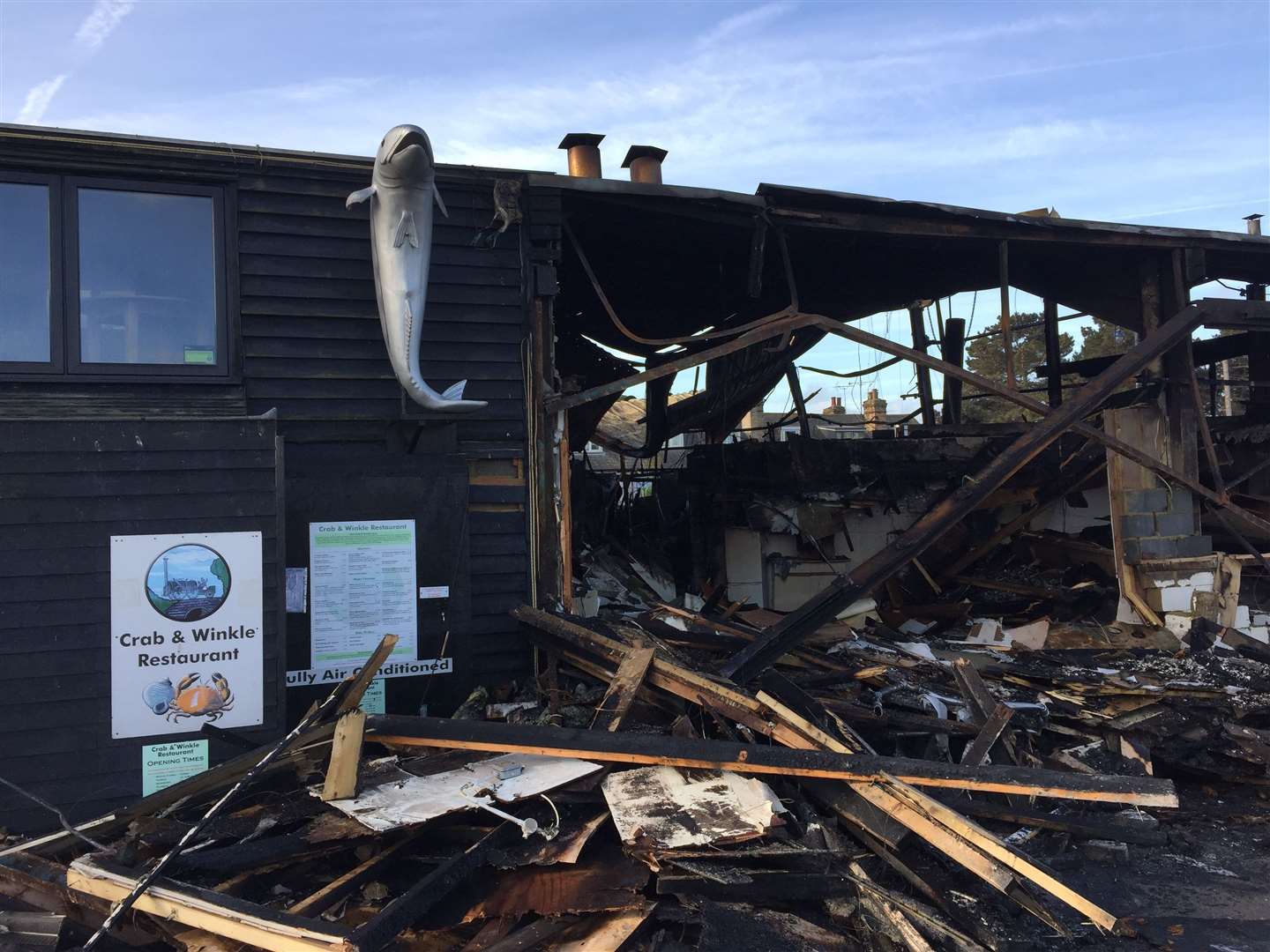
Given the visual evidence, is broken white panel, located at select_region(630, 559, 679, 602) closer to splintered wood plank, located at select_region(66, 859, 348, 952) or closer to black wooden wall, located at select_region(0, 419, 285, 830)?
black wooden wall, located at select_region(0, 419, 285, 830)

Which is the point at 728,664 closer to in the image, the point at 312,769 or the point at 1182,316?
the point at 312,769

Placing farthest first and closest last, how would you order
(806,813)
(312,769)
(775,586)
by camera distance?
(775,586) → (312,769) → (806,813)

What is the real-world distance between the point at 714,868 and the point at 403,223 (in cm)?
459

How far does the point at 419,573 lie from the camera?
22.2 ft

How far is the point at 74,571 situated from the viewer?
5.41 m

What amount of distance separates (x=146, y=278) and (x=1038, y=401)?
22.6 ft

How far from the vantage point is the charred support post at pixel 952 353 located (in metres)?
11.7

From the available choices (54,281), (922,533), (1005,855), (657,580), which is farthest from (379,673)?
(657,580)

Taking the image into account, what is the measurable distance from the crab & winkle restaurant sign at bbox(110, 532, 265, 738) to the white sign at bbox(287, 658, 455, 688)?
680mm

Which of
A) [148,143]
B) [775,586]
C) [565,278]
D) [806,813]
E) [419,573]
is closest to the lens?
[806,813]

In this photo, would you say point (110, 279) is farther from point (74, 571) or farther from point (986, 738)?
point (986, 738)

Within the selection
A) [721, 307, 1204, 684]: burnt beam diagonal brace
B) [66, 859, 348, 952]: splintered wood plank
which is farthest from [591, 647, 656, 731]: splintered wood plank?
[66, 859, 348, 952]: splintered wood plank

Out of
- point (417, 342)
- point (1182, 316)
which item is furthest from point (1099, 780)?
point (1182, 316)

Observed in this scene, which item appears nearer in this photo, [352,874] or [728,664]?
[352,874]
